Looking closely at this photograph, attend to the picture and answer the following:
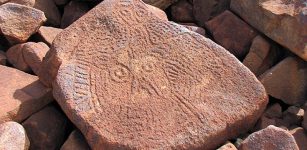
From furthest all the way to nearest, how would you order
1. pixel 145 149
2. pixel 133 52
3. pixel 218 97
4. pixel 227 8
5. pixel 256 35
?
pixel 227 8, pixel 256 35, pixel 133 52, pixel 218 97, pixel 145 149

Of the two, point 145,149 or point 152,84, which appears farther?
point 152,84

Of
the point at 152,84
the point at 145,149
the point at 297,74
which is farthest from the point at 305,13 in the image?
the point at 145,149

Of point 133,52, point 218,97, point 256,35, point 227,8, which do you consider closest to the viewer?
point 218,97

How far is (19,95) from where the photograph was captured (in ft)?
10.5

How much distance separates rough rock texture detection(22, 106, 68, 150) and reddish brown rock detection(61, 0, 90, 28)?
92cm

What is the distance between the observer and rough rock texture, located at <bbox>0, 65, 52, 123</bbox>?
3.07 metres

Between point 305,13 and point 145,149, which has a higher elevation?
point 305,13

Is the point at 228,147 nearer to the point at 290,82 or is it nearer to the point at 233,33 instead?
the point at 290,82

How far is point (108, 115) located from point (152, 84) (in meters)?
0.30

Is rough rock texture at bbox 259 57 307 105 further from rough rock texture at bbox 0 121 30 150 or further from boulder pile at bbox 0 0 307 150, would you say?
rough rock texture at bbox 0 121 30 150

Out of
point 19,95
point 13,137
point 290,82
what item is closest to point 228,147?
point 290,82

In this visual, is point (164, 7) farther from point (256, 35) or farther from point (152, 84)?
point (152, 84)

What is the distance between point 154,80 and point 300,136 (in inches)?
33.8

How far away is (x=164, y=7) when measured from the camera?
152 inches
